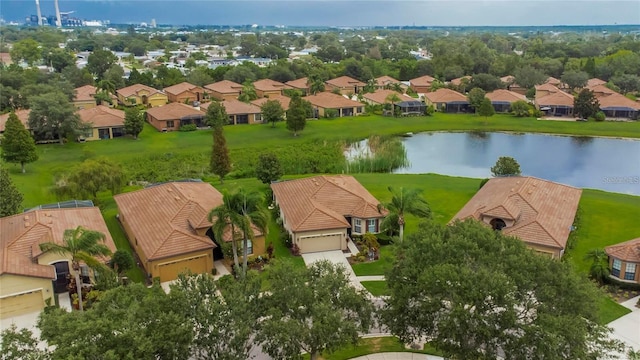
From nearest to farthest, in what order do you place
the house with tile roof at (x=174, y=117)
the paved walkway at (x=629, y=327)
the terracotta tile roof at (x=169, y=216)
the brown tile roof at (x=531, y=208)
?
the paved walkway at (x=629, y=327)
the terracotta tile roof at (x=169, y=216)
the brown tile roof at (x=531, y=208)
the house with tile roof at (x=174, y=117)

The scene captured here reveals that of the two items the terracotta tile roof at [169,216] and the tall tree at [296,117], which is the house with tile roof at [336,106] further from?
the terracotta tile roof at [169,216]

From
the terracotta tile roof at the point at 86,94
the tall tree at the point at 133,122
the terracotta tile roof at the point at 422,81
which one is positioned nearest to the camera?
the tall tree at the point at 133,122

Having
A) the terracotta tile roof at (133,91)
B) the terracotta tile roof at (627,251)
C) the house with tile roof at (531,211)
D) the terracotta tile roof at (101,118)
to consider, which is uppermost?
the terracotta tile roof at (133,91)

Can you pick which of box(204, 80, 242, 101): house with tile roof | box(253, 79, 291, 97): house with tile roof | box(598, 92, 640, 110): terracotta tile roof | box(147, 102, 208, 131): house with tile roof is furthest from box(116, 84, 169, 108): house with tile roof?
box(598, 92, 640, 110): terracotta tile roof

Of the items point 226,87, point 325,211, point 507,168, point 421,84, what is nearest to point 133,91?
point 226,87

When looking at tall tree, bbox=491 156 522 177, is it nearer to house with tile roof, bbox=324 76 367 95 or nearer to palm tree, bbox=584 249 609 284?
palm tree, bbox=584 249 609 284

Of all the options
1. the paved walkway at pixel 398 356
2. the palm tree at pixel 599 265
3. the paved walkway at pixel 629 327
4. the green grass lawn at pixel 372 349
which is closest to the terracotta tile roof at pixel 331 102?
the palm tree at pixel 599 265

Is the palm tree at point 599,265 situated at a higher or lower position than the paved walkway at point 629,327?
higher
